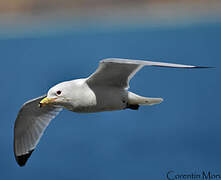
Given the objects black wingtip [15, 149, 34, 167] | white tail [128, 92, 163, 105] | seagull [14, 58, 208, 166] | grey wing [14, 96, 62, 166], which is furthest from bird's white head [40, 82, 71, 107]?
black wingtip [15, 149, 34, 167]

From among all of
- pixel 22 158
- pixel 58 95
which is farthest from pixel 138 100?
pixel 22 158

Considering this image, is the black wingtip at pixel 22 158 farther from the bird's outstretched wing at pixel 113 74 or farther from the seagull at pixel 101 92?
the bird's outstretched wing at pixel 113 74

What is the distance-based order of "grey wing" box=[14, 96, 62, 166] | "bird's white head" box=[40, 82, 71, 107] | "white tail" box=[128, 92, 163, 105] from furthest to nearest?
"grey wing" box=[14, 96, 62, 166], "white tail" box=[128, 92, 163, 105], "bird's white head" box=[40, 82, 71, 107]

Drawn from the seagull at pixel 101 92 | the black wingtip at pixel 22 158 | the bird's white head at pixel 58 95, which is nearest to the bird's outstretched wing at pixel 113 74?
the seagull at pixel 101 92

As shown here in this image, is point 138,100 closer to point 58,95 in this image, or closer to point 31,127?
point 58,95

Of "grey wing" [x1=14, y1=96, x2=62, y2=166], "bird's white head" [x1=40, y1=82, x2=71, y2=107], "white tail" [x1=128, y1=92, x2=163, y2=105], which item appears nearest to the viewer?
"bird's white head" [x1=40, y1=82, x2=71, y2=107]

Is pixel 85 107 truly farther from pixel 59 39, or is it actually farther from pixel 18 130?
pixel 59 39

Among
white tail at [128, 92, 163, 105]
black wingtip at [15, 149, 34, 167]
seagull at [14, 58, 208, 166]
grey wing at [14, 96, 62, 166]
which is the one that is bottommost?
black wingtip at [15, 149, 34, 167]

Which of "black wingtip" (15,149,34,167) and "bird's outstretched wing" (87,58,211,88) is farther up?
"bird's outstretched wing" (87,58,211,88)

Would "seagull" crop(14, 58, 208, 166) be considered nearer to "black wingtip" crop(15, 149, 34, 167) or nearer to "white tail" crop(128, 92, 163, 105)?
"white tail" crop(128, 92, 163, 105)

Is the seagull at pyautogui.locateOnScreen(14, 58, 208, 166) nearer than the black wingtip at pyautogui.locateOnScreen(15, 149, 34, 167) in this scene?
Yes

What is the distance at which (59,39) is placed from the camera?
16.2 feet

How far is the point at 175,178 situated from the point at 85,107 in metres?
1.38

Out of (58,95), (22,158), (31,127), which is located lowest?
(22,158)
